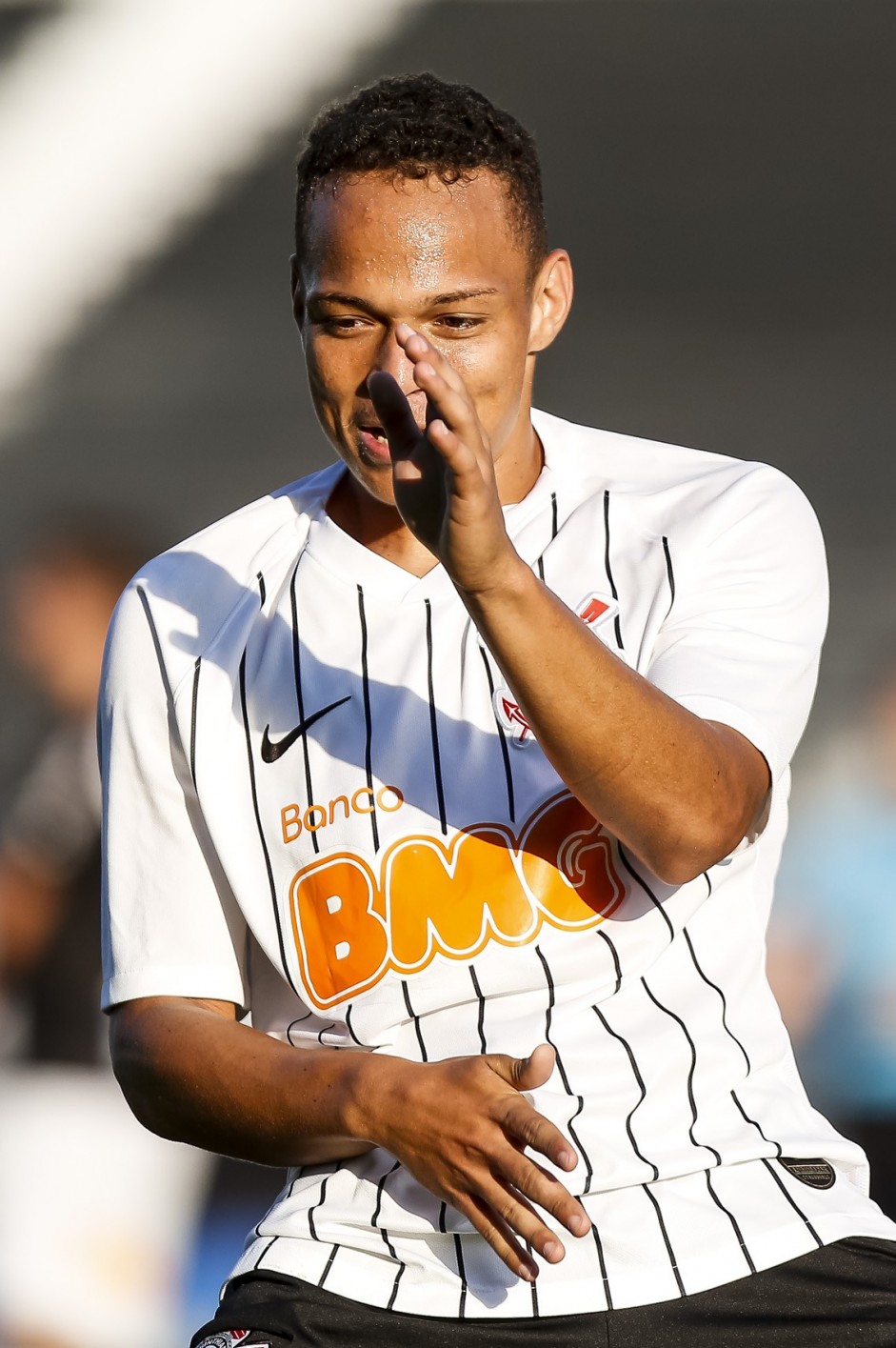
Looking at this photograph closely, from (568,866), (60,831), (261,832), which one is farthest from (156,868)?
(60,831)

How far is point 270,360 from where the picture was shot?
10.8ft

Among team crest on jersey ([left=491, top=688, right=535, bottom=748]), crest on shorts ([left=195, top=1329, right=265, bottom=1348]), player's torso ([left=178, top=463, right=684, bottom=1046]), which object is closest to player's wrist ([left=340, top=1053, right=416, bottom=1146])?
player's torso ([left=178, top=463, right=684, bottom=1046])

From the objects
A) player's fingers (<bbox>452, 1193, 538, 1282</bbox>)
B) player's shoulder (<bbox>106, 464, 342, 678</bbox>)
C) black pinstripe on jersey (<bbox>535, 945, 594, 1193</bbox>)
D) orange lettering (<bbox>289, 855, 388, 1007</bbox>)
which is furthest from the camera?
player's shoulder (<bbox>106, 464, 342, 678</bbox>)

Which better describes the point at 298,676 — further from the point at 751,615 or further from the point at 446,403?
the point at 446,403

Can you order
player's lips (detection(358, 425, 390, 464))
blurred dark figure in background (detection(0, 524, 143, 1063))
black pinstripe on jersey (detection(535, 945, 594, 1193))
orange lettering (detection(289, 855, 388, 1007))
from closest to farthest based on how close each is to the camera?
1. black pinstripe on jersey (detection(535, 945, 594, 1193))
2. orange lettering (detection(289, 855, 388, 1007))
3. player's lips (detection(358, 425, 390, 464))
4. blurred dark figure in background (detection(0, 524, 143, 1063))

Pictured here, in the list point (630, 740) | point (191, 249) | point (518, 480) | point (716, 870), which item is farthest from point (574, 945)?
point (191, 249)

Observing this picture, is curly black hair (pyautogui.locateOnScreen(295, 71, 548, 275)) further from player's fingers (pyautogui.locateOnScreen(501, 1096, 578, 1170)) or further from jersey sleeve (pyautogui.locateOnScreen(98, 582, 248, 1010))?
player's fingers (pyautogui.locateOnScreen(501, 1096, 578, 1170))

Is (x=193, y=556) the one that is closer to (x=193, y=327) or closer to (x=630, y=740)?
(x=630, y=740)

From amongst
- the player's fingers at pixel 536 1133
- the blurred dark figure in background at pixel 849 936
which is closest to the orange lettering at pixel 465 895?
the player's fingers at pixel 536 1133

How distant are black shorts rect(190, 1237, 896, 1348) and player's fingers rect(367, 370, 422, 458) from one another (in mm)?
751

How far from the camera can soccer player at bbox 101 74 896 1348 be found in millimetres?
1333

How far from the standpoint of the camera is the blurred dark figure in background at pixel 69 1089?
3.12 m

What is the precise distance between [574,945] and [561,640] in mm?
364

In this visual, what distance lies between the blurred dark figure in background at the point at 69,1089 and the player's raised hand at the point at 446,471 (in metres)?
2.06
